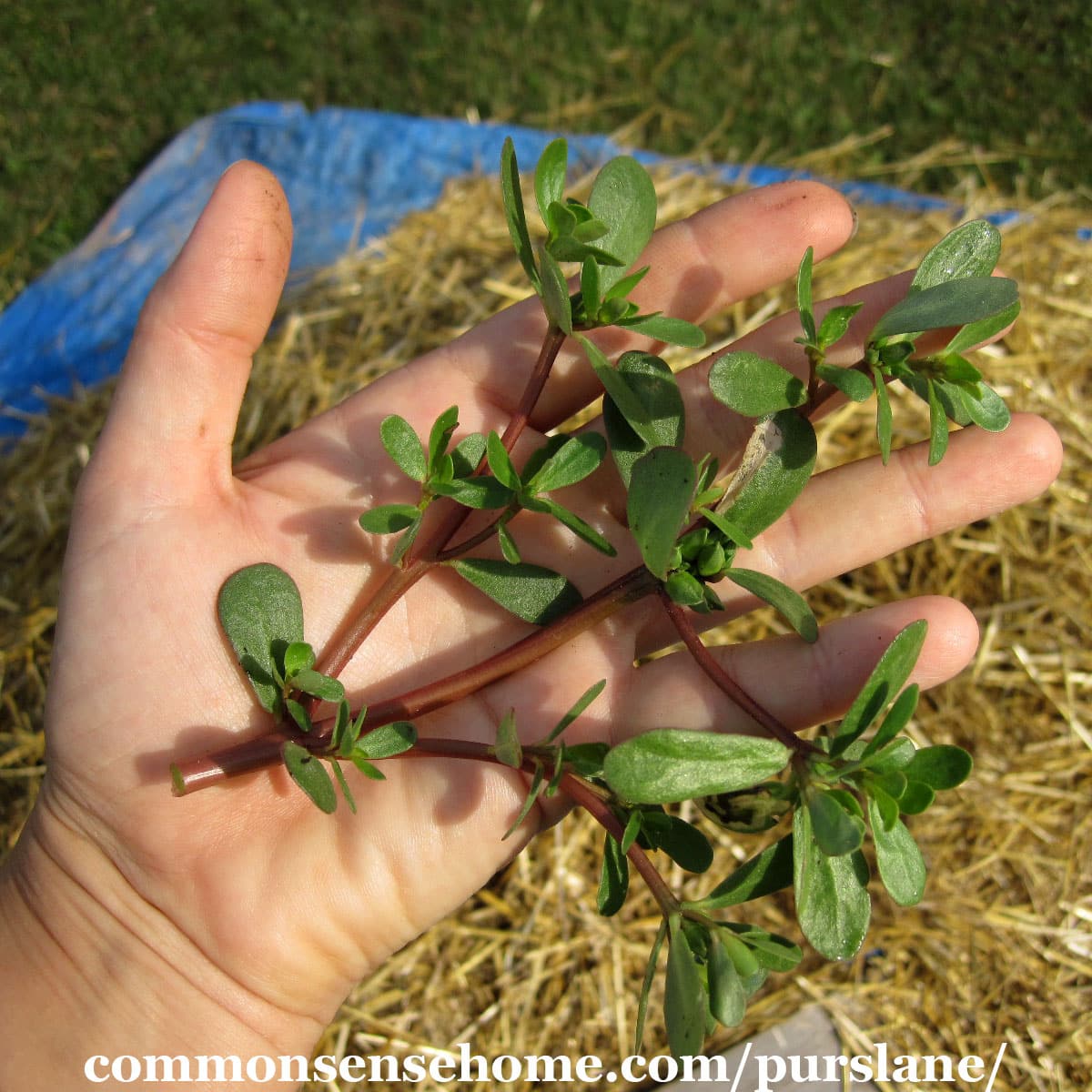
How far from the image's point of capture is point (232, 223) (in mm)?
1578

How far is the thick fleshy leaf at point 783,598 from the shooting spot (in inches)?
51.7

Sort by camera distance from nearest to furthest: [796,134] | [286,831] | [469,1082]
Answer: [286,831], [469,1082], [796,134]

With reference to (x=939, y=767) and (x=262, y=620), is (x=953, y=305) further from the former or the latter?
(x=262, y=620)

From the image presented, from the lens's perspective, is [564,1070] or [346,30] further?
[346,30]

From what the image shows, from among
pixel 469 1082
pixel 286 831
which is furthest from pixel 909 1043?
pixel 286 831

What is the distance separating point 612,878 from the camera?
131cm

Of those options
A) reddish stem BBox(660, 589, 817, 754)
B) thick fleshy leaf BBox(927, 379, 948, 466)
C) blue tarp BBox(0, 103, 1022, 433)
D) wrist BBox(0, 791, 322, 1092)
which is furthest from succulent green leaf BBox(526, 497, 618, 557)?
blue tarp BBox(0, 103, 1022, 433)

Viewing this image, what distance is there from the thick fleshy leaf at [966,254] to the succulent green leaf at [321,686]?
3.15 ft

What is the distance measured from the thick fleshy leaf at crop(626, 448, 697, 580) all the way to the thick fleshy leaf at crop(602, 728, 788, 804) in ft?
0.64

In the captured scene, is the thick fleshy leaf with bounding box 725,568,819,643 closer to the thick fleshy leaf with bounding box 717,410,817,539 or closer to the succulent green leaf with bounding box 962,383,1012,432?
the thick fleshy leaf with bounding box 717,410,817,539

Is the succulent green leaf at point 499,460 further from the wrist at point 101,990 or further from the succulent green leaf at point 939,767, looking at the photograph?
the wrist at point 101,990

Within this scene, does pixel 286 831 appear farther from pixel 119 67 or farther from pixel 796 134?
pixel 119 67

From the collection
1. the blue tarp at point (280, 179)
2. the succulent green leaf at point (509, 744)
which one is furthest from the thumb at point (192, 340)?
the blue tarp at point (280, 179)

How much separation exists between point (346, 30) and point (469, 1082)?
3.52m
